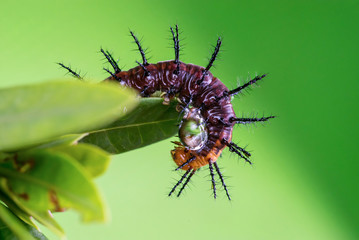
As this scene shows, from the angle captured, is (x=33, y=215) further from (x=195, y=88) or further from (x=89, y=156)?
(x=195, y=88)

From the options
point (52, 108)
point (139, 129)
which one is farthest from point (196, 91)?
point (52, 108)

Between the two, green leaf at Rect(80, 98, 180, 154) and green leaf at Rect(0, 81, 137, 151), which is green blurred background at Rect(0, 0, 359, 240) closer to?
green leaf at Rect(80, 98, 180, 154)

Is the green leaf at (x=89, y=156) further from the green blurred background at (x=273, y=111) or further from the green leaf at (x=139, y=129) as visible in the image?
the green blurred background at (x=273, y=111)

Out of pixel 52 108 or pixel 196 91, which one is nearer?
pixel 52 108

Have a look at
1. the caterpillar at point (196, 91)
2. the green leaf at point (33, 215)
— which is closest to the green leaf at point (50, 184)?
the green leaf at point (33, 215)

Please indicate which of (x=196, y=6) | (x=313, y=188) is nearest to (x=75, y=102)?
(x=196, y=6)

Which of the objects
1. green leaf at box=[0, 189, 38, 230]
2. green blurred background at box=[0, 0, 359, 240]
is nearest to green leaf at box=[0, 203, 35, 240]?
green leaf at box=[0, 189, 38, 230]

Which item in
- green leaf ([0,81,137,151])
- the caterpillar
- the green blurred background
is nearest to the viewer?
green leaf ([0,81,137,151])
